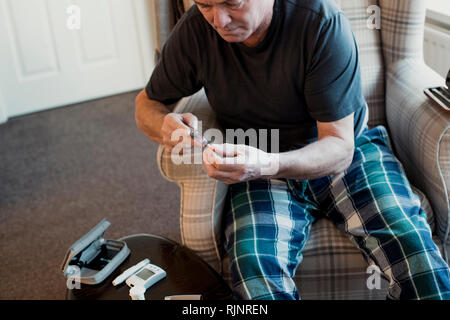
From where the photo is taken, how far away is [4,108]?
2.83 metres

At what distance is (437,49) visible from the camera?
2.04m

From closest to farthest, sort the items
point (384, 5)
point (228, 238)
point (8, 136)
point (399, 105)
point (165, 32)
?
point (228, 238), point (399, 105), point (384, 5), point (165, 32), point (8, 136)

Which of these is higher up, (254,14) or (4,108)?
(254,14)

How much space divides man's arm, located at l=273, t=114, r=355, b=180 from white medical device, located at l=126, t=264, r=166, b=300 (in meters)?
0.33

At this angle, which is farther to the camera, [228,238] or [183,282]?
[228,238]

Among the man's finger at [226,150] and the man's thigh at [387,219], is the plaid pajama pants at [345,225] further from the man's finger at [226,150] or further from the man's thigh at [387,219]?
the man's finger at [226,150]

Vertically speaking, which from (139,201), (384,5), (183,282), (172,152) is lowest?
(139,201)

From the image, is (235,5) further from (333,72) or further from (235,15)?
(333,72)

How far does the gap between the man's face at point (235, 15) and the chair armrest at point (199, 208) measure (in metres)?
0.31

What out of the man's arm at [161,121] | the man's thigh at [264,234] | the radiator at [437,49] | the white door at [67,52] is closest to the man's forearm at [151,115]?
the man's arm at [161,121]

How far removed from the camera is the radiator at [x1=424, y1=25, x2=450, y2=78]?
1.98 meters

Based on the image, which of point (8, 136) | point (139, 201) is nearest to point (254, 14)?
point (139, 201)

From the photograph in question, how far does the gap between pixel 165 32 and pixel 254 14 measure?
3.23 feet

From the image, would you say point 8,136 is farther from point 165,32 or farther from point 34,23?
point 165,32
